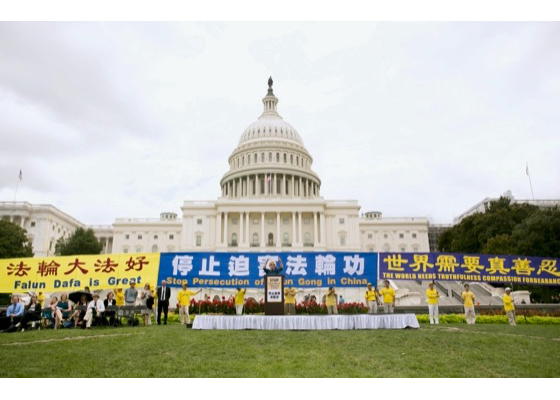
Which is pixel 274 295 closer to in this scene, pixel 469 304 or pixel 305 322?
pixel 305 322

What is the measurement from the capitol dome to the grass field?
215 feet

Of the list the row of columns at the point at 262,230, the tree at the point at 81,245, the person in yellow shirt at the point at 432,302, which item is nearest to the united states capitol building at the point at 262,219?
the row of columns at the point at 262,230

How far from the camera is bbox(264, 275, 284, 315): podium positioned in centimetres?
1656

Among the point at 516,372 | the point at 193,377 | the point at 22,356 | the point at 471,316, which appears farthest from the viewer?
the point at 471,316

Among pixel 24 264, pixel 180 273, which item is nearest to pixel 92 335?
pixel 180 273

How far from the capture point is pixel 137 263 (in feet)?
74.2

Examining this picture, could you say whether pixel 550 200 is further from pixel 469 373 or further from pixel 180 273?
Answer: pixel 469 373

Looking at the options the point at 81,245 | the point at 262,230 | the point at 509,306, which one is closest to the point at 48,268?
the point at 509,306

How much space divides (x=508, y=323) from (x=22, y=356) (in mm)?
20949

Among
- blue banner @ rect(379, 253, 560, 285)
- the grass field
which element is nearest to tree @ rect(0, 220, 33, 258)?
the grass field

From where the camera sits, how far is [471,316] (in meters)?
19.9

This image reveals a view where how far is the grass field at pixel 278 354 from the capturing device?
28.3ft

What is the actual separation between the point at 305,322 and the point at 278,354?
190 inches

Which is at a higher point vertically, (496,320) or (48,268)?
(48,268)
